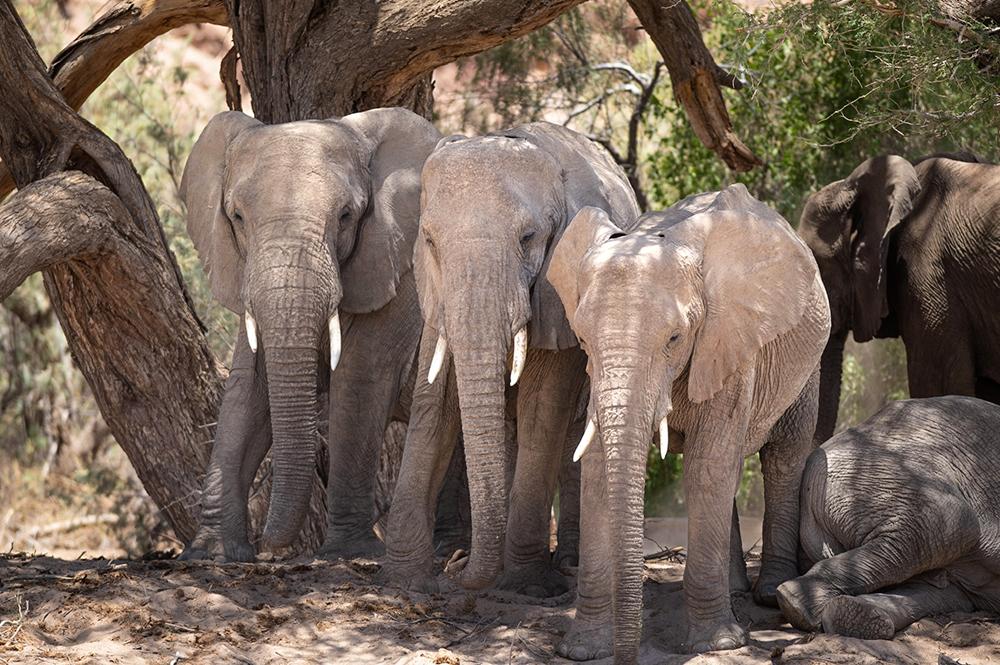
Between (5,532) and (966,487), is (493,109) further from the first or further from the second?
(966,487)

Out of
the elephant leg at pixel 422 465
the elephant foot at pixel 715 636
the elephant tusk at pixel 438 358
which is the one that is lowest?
the elephant foot at pixel 715 636

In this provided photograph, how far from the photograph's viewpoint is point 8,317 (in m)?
17.2

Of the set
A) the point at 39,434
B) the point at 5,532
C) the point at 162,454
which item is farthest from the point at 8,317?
the point at 162,454

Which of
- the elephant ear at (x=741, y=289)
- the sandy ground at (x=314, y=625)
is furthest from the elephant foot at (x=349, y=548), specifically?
the elephant ear at (x=741, y=289)

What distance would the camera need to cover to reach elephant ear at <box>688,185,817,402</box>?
555 centimetres

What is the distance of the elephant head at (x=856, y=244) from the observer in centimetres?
908

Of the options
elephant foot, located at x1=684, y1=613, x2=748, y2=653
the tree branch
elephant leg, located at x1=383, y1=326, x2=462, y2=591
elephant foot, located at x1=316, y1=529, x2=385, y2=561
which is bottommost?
elephant foot, located at x1=684, y1=613, x2=748, y2=653

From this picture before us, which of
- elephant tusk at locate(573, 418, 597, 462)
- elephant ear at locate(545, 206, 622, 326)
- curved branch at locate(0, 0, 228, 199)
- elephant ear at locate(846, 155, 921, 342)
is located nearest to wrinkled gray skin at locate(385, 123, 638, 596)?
elephant ear at locate(545, 206, 622, 326)

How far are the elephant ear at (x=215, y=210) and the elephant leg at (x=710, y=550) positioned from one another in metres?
2.38

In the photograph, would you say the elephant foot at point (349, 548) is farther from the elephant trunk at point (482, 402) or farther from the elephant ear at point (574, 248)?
the elephant ear at point (574, 248)

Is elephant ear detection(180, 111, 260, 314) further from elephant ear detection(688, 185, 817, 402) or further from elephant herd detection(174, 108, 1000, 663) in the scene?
elephant ear detection(688, 185, 817, 402)

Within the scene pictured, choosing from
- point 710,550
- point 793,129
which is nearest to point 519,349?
point 710,550

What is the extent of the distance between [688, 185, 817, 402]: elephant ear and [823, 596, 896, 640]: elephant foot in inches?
37.3

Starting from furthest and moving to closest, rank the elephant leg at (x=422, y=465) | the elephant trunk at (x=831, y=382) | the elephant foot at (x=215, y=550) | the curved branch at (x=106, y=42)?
the elephant trunk at (x=831, y=382) → the curved branch at (x=106, y=42) → the elephant foot at (x=215, y=550) → the elephant leg at (x=422, y=465)
